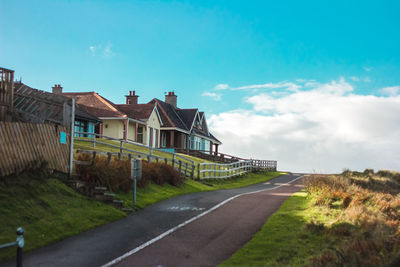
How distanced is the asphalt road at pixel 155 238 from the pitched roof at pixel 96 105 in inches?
1022

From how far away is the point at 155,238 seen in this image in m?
11.3

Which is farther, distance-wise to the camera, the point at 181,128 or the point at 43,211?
the point at 181,128

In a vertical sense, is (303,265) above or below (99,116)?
below

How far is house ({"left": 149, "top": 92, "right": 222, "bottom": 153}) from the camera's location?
161ft

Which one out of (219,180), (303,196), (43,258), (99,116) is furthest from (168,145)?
(43,258)

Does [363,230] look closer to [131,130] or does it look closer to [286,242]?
[286,242]

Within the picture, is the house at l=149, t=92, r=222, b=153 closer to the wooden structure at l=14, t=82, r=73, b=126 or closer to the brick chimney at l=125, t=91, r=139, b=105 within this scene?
the brick chimney at l=125, t=91, r=139, b=105

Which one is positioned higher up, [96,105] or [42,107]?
[96,105]

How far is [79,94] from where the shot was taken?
46500 mm

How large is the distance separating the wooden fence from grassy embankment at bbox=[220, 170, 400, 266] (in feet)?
26.5

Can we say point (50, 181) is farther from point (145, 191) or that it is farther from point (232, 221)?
point (232, 221)

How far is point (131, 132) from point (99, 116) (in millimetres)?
4220

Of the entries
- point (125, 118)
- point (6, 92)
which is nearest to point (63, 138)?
point (6, 92)

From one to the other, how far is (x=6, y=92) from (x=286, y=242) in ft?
45.1
